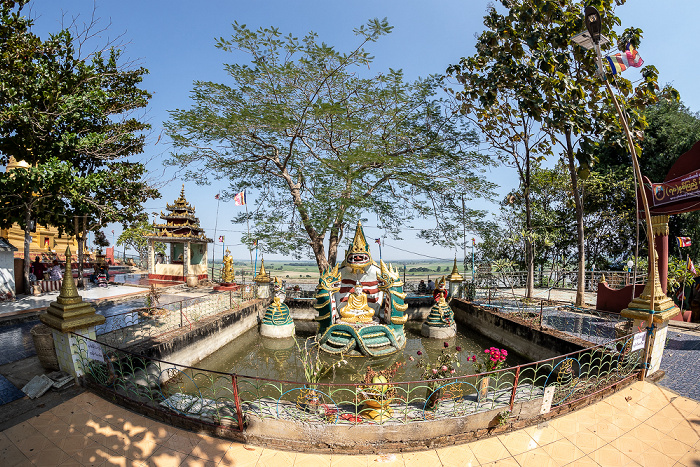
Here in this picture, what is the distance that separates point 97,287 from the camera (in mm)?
20250

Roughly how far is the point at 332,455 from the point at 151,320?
9.75 metres

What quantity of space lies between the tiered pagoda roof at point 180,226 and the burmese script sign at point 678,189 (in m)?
24.3

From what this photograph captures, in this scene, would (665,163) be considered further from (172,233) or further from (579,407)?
(172,233)

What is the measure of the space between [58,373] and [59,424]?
168 cm

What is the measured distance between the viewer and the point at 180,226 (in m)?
23.2

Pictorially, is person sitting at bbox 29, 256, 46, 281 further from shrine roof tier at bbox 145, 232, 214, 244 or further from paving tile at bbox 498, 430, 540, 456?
paving tile at bbox 498, 430, 540, 456

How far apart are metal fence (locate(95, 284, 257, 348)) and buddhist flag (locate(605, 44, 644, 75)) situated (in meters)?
12.8

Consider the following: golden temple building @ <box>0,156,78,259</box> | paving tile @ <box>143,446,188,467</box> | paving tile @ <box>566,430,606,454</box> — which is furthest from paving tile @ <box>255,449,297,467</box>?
golden temple building @ <box>0,156,78,259</box>

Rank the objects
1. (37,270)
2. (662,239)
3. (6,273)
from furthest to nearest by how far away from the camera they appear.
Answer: (37,270), (6,273), (662,239)

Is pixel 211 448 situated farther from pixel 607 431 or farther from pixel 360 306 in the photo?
pixel 360 306

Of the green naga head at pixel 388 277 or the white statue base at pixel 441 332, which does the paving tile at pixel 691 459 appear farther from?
the white statue base at pixel 441 332

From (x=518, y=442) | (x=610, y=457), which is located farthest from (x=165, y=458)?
(x=610, y=457)

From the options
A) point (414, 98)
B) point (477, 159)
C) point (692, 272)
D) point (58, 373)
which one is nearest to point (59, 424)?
point (58, 373)

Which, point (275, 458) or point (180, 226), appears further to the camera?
point (180, 226)
